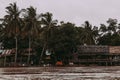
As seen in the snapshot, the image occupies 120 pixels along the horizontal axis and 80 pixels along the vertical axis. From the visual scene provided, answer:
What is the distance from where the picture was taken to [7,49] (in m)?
83.3

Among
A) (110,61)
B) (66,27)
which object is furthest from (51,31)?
(110,61)

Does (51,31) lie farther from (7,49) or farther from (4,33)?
(7,49)

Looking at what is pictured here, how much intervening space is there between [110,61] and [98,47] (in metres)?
3.59

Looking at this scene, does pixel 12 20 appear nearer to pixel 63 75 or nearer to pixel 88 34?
pixel 88 34

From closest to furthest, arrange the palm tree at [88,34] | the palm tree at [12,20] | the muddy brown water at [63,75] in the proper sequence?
the muddy brown water at [63,75] → the palm tree at [12,20] → the palm tree at [88,34]

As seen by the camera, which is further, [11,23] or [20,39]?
[20,39]

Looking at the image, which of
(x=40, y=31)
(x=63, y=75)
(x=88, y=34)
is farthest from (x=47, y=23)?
(x=63, y=75)

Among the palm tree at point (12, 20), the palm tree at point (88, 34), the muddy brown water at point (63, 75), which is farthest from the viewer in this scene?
the palm tree at point (88, 34)

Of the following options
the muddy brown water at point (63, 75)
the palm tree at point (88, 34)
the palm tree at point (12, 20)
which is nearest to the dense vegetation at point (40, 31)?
the palm tree at point (12, 20)

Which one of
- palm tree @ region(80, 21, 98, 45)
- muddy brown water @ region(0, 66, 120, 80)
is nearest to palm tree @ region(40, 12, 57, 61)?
palm tree @ region(80, 21, 98, 45)

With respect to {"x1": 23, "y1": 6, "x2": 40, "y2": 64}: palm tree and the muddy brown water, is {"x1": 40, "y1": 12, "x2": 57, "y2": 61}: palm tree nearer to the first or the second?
{"x1": 23, "y1": 6, "x2": 40, "y2": 64}: palm tree

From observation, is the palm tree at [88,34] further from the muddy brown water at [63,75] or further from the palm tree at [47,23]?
the muddy brown water at [63,75]

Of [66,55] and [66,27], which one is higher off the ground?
[66,27]

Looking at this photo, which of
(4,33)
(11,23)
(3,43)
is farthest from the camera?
(3,43)
